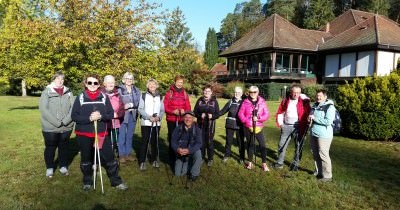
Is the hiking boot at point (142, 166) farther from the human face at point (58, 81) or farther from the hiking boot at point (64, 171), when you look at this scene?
the human face at point (58, 81)

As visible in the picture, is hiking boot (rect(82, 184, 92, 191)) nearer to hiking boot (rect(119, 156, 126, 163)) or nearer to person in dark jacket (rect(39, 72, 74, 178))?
person in dark jacket (rect(39, 72, 74, 178))

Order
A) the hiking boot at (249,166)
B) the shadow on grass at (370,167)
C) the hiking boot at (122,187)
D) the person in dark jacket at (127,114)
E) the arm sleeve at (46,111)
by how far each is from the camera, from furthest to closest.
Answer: the person in dark jacket at (127,114) < the hiking boot at (249,166) < the shadow on grass at (370,167) < the arm sleeve at (46,111) < the hiking boot at (122,187)

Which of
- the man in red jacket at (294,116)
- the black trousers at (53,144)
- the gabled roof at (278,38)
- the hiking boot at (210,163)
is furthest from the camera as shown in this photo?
the gabled roof at (278,38)

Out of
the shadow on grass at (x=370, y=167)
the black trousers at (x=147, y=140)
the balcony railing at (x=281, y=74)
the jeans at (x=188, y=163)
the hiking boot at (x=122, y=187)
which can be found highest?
the balcony railing at (x=281, y=74)

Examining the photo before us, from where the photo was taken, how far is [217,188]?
6348 mm

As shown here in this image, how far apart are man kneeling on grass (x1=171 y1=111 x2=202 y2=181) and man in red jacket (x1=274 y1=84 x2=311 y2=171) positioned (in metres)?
1.84

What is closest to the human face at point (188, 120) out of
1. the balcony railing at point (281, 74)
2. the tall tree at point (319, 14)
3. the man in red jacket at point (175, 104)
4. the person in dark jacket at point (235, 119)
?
the man in red jacket at point (175, 104)

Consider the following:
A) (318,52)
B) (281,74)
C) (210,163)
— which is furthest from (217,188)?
(318,52)

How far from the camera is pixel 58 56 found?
18.7 meters

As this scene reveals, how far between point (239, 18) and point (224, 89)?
57627 millimetres

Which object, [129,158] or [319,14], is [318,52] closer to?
[319,14]

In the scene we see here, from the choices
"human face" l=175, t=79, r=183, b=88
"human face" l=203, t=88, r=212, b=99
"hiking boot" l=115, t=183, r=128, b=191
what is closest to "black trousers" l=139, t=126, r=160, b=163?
"human face" l=175, t=79, r=183, b=88

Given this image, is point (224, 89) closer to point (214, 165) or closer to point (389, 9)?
point (214, 165)

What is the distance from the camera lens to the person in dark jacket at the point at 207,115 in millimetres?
7984
